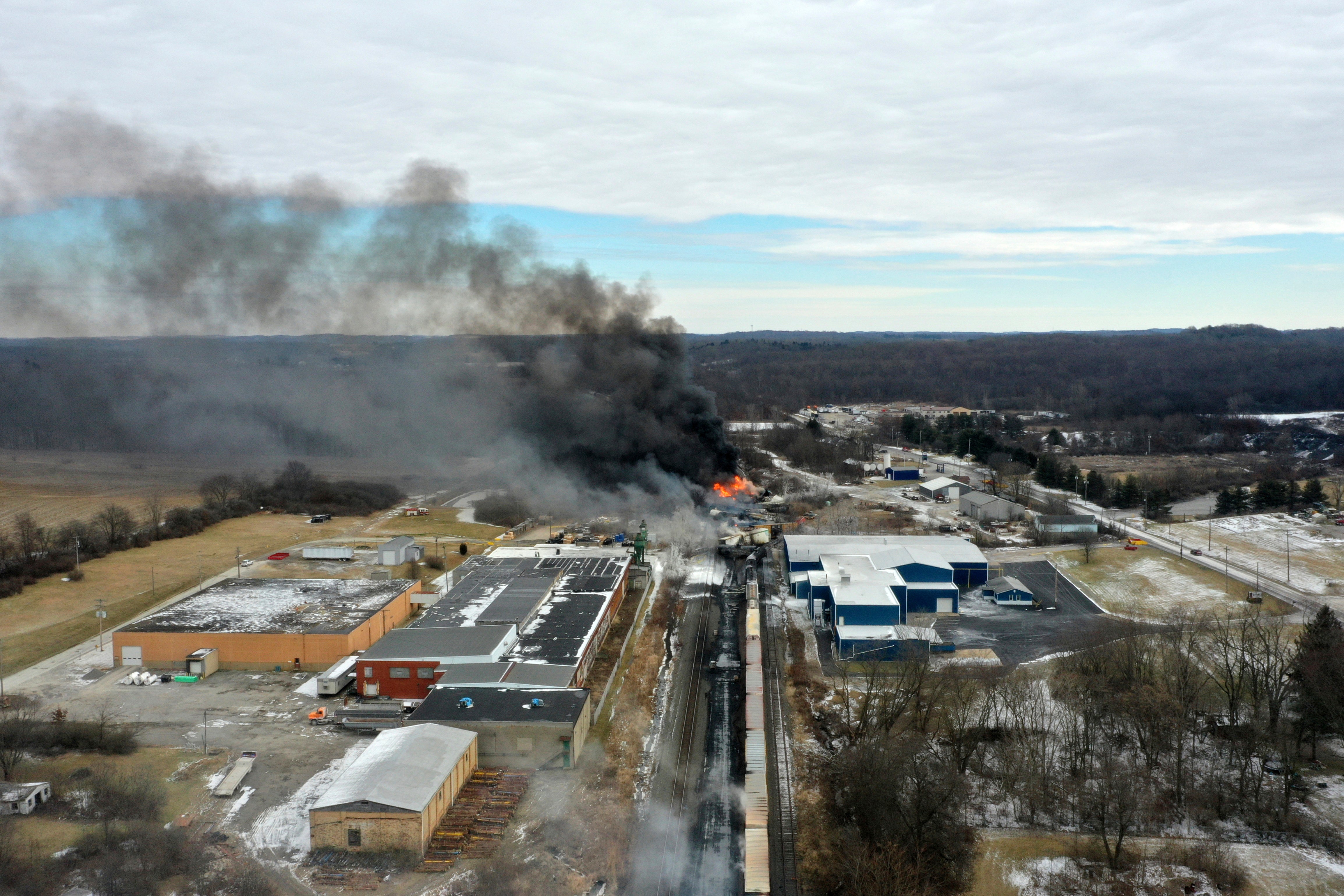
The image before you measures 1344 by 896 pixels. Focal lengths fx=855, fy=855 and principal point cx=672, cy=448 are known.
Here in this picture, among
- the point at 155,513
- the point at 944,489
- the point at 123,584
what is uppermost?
the point at 944,489

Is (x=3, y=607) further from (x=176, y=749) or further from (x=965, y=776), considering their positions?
(x=965, y=776)

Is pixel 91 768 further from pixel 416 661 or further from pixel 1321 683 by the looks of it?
pixel 1321 683

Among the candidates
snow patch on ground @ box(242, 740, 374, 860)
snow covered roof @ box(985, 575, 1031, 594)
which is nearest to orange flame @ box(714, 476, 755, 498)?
snow covered roof @ box(985, 575, 1031, 594)

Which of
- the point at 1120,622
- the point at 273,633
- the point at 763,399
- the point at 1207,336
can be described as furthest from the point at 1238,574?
the point at 1207,336

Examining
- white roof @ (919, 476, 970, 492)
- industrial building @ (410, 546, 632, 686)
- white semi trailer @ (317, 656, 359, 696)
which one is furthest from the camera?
white roof @ (919, 476, 970, 492)

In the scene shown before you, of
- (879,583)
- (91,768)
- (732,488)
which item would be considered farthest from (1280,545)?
(91,768)

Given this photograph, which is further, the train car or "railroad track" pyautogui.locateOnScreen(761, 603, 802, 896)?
"railroad track" pyautogui.locateOnScreen(761, 603, 802, 896)

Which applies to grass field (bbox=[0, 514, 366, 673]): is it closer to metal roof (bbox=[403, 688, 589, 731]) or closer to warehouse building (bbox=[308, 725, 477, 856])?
metal roof (bbox=[403, 688, 589, 731])
